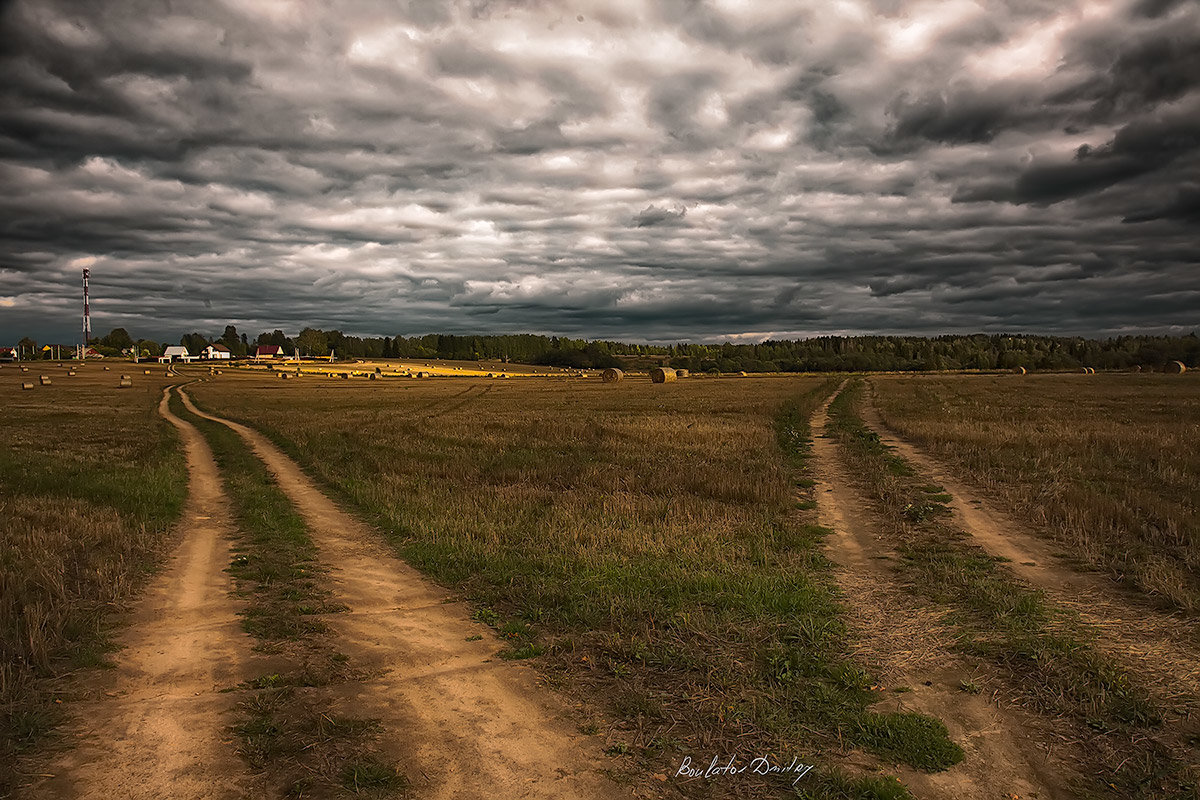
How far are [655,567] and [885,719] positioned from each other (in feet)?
16.7

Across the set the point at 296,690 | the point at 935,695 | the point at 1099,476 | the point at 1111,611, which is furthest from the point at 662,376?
the point at 296,690

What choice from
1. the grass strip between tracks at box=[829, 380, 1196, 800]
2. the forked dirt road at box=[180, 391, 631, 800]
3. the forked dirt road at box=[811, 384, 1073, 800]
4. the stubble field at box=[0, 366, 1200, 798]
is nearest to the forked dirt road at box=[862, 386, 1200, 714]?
the stubble field at box=[0, 366, 1200, 798]

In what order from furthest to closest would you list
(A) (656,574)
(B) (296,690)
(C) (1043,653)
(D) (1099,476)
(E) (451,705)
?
(D) (1099,476), (A) (656,574), (C) (1043,653), (B) (296,690), (E) (451,705)

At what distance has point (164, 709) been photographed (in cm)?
662

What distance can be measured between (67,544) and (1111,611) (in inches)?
673

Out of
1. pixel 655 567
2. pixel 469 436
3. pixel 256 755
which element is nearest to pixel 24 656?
pixel 256 755

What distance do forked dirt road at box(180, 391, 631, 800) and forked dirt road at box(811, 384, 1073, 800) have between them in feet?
9.73

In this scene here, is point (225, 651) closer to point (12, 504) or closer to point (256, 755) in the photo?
point (256, 755)

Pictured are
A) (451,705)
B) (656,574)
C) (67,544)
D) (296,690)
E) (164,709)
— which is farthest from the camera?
(67,544)

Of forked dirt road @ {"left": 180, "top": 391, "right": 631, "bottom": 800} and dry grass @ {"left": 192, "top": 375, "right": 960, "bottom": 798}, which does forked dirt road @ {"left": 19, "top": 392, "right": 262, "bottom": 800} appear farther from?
dry grass @ {"left": 192, "top": 375, "right": 960, "bottom": 798}

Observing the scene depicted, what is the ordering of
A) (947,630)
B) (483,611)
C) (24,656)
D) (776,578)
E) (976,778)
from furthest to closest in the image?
(776,578) < (483,611) < (947,630) < (24,656) < (976,778)

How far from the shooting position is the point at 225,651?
8031mm

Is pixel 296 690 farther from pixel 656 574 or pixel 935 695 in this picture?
pixel 935 695

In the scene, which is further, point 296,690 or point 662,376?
point 662,376
